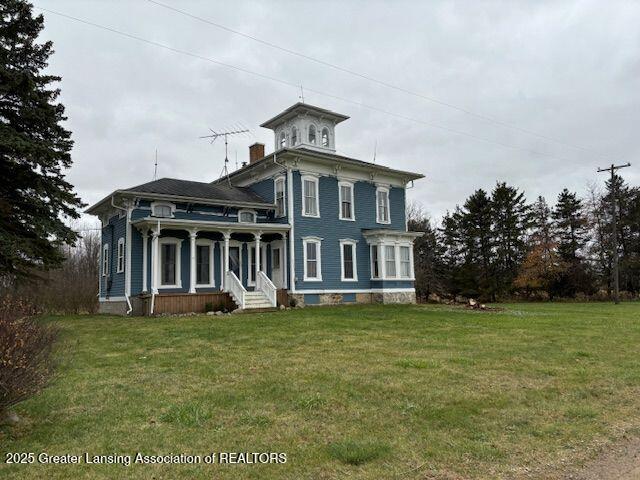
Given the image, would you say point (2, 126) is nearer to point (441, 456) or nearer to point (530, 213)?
point (441, 456)

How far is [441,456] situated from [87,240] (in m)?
45.8

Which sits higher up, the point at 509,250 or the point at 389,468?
the point at 509,250

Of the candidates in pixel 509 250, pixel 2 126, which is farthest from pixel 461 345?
pixel 509 250

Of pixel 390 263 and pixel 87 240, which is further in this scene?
pixel 87 240

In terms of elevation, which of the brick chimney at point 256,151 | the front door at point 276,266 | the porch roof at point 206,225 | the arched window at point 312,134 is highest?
the arched window at point 312,134

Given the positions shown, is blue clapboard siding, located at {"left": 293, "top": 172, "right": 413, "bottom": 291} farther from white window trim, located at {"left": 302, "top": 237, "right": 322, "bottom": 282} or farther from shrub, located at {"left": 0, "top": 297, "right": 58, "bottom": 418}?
shrub, located at {"left": 0, "top": 297, "right": 58, "bottom": 418}

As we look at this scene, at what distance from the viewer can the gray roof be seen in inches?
825

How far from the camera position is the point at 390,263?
25172mm

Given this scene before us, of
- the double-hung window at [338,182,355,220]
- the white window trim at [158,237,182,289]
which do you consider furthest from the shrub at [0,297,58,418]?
the double-hung window at [338,182,355,220]

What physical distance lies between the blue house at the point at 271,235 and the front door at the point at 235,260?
45 millimetres

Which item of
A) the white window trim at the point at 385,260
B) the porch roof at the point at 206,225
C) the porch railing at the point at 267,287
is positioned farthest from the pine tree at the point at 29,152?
the white window trim at the point at 385,260

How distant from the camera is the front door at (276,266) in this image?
23266mm

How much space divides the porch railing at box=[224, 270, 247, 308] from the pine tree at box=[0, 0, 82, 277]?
6.68 m

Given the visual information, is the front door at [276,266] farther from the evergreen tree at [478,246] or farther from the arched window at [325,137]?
the evergreen tree at [478,246]
